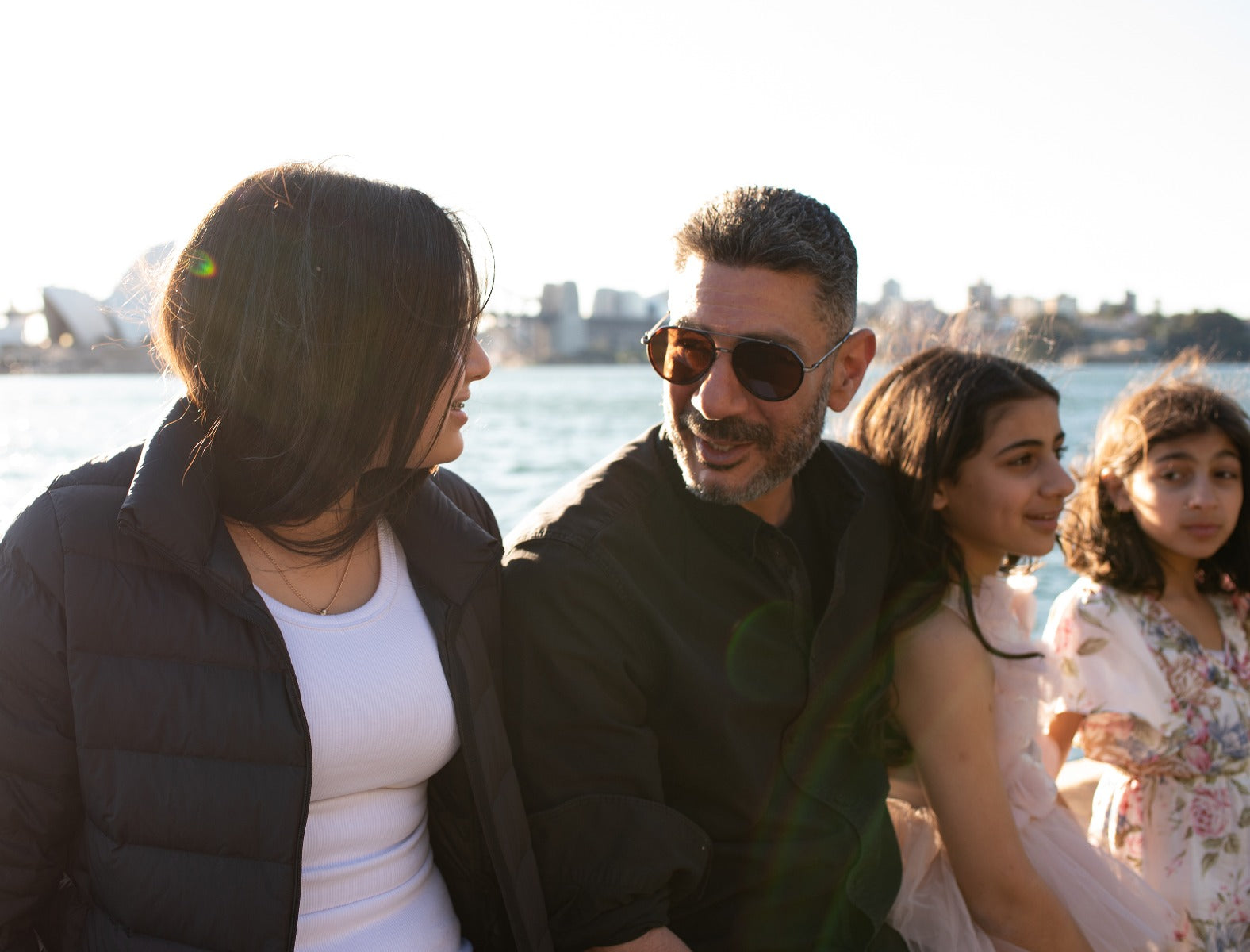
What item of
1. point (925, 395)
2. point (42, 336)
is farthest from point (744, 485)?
point (42, 336)

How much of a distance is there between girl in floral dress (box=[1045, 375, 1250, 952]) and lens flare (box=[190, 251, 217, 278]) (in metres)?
2.16

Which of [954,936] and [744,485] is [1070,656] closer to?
[954,936]

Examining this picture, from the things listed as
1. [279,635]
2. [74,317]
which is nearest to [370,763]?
[279,635]

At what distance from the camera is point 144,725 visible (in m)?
1.30

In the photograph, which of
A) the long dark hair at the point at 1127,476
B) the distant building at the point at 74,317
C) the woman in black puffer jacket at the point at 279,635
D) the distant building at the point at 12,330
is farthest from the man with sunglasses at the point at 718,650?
the distant building at the point at 12,330

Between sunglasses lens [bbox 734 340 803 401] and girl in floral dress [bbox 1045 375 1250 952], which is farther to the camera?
girl in floral dress [bbox 1045 375 1250 952]

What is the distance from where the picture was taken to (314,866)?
1479 millimetres

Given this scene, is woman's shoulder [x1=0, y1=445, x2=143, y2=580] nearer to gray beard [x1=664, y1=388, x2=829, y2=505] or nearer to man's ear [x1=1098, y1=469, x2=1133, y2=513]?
gray beard [x1=664, y1=388, x2=829, y2=505]

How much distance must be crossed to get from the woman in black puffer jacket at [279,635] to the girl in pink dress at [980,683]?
89cm

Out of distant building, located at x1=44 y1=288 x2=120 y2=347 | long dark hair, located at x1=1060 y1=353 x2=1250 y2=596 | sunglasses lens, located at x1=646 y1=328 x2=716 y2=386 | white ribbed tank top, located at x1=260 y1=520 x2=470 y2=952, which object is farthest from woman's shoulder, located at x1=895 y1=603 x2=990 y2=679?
distant building, located at x1=44 y1=288 x2=120 y2=347

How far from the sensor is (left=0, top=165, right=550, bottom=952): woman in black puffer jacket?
4.26ft

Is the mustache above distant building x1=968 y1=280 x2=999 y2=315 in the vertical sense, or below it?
below

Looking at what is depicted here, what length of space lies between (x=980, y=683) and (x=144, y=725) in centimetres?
154

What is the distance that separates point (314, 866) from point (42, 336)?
57.3 metres
